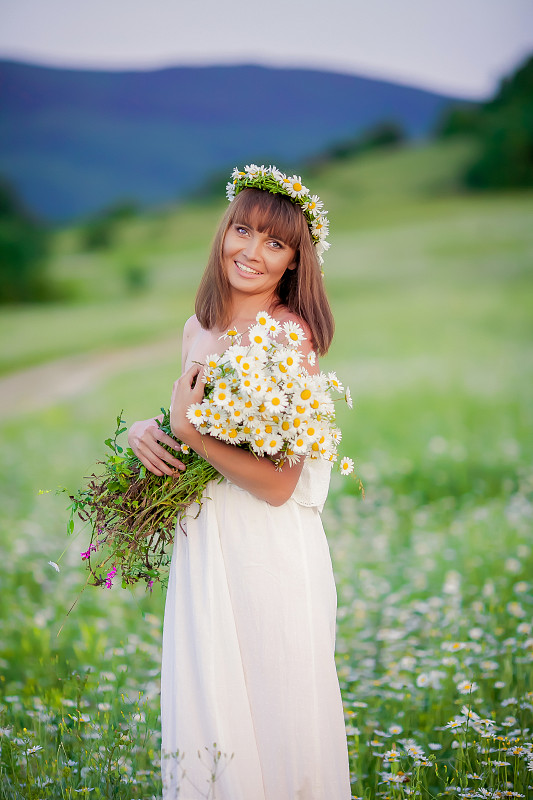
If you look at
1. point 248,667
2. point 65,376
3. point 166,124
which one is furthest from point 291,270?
point 166,124

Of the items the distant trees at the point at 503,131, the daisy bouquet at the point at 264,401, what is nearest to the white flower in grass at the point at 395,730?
the daisy bouquet at the point at 264,401

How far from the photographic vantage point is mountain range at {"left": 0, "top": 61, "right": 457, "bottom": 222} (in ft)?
45.5

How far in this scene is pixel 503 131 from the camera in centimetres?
1369

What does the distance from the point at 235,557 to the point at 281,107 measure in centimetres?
1352

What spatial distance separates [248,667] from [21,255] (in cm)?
1349

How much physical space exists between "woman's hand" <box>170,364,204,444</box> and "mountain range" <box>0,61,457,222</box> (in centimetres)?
1240

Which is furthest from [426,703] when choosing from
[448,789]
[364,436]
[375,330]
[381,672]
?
[375,330]

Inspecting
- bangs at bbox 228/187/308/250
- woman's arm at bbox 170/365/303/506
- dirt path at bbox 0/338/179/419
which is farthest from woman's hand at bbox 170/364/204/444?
dirt path at bbox 0/338/179/419

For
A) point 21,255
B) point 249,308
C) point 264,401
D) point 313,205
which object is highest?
point 21,255

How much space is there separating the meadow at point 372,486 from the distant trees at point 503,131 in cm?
35

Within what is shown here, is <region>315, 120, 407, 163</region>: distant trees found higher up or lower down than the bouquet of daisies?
higher up

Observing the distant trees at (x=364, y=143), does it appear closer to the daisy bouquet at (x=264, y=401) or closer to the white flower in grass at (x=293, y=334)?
the white flower in grass at (x=293, y=334)

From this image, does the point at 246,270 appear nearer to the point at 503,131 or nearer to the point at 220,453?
the point at 220,453

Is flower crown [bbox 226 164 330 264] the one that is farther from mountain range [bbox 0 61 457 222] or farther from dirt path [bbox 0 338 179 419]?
mountain range [bbox 0 61 457 222]
